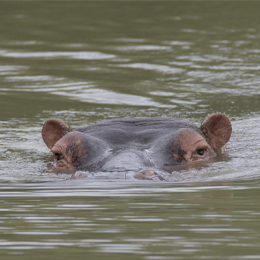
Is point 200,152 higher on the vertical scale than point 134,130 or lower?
lower

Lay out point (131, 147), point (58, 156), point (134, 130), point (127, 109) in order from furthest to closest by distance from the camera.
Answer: point (127, 109), point (134, 130), point (58, 156), point (131, 147)

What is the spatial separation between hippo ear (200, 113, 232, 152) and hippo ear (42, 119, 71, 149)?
162 cm

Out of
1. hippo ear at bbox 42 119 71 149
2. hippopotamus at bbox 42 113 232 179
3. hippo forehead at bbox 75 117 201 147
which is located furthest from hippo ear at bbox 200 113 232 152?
hippo ear at bbox 42 119 71 149

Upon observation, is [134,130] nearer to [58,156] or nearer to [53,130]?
[58,156]

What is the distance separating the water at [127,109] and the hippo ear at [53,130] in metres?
0.28

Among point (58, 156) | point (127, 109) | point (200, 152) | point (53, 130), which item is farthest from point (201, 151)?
point (127, 109)

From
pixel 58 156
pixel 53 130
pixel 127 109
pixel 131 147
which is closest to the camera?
pixel 131 147

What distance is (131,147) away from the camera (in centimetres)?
634

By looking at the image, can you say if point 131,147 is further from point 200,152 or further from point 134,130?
point 200,152

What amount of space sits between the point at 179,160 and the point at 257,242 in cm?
304

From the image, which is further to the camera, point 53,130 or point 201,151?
point 53,130

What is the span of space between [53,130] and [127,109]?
3.74 metres

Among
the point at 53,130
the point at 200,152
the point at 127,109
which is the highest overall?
the point at 53,130

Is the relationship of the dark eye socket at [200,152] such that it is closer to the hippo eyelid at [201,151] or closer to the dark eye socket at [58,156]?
the hippo eyelid at [201,151]
